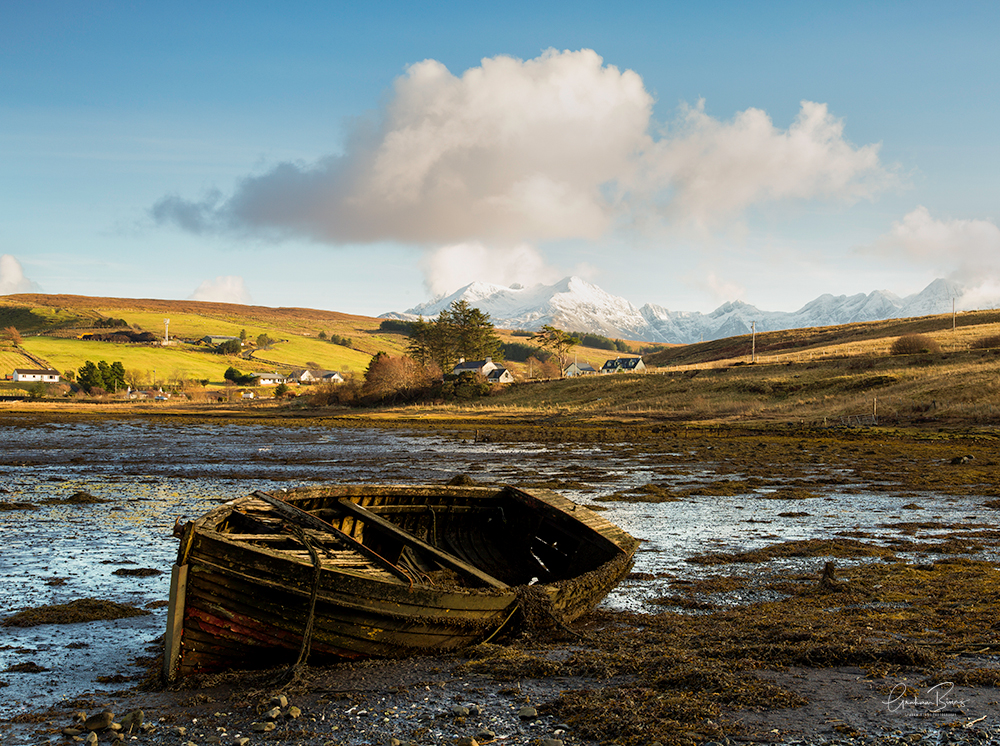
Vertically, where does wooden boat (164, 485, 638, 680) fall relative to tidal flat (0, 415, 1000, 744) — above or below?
above

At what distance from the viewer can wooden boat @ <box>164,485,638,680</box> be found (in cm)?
742

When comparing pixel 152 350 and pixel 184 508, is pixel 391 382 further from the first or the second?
pixel 152 350

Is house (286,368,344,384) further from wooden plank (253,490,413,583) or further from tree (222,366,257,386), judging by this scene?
wooden plank (253,490,413,583)

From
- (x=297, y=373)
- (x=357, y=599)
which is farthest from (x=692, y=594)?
(x=297, y=373)

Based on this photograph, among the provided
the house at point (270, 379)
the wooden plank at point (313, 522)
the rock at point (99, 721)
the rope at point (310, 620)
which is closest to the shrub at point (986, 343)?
the wooden plank at point (313, 522)

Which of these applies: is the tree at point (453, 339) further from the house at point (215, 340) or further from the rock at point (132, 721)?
the rock at point (132, 721)

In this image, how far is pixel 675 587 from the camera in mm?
11523

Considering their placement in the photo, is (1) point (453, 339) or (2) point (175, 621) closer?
(2) point (175, 621)

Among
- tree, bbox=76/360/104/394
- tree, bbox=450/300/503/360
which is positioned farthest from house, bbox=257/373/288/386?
tree, bbox=450/300/503/360

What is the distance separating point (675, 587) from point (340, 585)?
19.5ft

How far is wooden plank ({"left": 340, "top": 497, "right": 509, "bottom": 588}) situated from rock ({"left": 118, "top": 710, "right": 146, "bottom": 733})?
370 centimetres

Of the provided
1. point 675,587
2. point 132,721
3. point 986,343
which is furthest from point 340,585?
point 986,343

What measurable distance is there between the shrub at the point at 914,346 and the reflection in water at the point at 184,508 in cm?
4876

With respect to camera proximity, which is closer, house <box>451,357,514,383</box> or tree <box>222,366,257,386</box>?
house <box>451,357,514,383</box>
